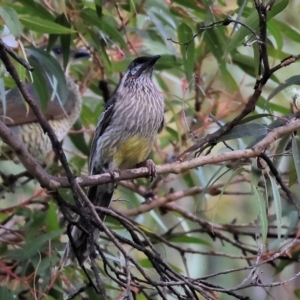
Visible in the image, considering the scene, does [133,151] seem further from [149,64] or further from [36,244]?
[36,244]

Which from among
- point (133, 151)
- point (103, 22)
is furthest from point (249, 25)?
point (133, 151)

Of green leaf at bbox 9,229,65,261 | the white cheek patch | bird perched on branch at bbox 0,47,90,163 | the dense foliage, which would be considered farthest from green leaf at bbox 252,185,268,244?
bird perched on branch at bbox 0,47,90,163

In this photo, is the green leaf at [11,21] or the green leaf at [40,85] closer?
the green leaf at [11,21]

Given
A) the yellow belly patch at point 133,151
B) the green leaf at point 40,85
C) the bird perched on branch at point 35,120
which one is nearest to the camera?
the green leaf at point 40,85

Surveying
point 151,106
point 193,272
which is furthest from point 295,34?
point 193,272

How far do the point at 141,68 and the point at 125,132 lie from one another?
11.8 inches

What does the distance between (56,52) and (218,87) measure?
3.60 feet

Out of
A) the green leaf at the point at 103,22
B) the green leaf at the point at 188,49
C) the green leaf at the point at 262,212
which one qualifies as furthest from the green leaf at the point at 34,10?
the green leaf at the point at 262,212

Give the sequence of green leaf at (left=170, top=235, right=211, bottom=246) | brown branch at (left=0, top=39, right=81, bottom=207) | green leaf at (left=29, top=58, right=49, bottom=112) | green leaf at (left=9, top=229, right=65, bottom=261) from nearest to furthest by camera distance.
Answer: brown branch at (left=0, top=39, right=81, bottom=207), green leaf at (left=9, top=229, right=65, bottom=261), green leaf at (left=29, top=58, right=49, bottom=112), green leaf at (left=170, top=235, right=211, bottom=246)

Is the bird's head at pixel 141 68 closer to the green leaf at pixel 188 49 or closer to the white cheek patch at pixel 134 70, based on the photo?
the white cheek patch at pixel 134 70

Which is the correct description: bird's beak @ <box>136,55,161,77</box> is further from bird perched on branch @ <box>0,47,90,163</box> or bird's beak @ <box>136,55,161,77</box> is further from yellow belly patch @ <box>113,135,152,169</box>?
bird perched on branch @ <box>0,47,90,163</box>

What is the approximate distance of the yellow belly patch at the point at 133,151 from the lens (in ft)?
8.50

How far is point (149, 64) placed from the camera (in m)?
2.76

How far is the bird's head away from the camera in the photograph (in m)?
2.71
